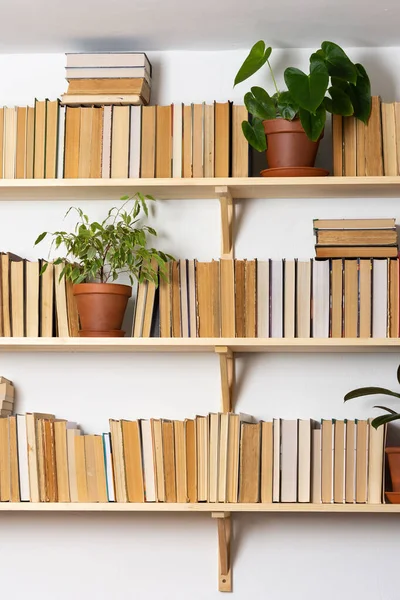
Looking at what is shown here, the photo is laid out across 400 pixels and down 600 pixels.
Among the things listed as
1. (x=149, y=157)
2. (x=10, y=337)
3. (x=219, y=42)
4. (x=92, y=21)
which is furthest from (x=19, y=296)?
(x=219, y=42)

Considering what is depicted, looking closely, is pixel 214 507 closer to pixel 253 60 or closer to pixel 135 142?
pixel 135 142

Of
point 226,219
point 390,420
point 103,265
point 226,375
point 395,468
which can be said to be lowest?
point 395,468

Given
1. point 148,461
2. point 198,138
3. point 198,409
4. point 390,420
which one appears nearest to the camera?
point 390,420

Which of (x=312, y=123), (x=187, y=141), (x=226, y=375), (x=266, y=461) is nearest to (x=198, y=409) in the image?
(x=226, y=375)

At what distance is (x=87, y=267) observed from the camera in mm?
2344

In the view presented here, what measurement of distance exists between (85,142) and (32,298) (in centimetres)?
46

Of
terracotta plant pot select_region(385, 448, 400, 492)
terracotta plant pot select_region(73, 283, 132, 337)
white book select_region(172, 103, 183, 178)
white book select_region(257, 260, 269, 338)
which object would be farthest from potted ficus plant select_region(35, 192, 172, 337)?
terracotta plant pot select_region(385, 448, 400, 492)

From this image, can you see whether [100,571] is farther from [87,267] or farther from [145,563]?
[87,267]

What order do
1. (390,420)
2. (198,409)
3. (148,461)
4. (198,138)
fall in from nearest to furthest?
(390,420) < (148,461) < (198,138) < (198,409)

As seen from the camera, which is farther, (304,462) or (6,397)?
(6,397)

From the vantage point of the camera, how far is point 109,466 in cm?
229

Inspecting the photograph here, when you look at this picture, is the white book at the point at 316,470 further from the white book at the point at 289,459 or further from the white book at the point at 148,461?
the white book at the point at 148,461

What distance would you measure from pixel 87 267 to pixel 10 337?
0.28m

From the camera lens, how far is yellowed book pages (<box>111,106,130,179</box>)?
7.84ft
